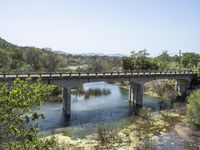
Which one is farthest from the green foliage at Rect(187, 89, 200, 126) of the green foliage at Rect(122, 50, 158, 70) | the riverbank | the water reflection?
the green foliage at Rect(122, 50, 158, 70)

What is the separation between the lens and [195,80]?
62.2 metres

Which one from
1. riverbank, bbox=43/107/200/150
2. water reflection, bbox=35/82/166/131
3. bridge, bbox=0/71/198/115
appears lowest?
riverbank, bbox=43/107/200/150

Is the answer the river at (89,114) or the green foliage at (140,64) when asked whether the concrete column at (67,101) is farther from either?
the green foliage at (140,64)

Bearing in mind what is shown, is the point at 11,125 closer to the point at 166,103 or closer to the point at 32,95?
the point at 32,95

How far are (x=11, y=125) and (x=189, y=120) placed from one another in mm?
30119

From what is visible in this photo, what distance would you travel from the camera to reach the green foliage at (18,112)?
32.3 ft

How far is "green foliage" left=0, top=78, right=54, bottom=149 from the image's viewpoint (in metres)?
9.85

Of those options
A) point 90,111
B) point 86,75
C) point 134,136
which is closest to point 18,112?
point 134,136

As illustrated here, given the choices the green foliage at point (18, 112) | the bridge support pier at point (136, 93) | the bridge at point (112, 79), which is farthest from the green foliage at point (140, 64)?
the green foliage at point (18, 112)

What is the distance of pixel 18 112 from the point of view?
10.3 metres

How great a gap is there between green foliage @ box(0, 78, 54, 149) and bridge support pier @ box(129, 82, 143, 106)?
41539 mm

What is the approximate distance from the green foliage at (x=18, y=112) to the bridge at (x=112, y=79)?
2388 centimetres

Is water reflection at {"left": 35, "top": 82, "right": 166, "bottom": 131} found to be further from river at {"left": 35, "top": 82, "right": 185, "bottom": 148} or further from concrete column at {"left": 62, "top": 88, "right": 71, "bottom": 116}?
concrete column at {"left": 62, "top": 88, "right": 71, "bottom": 116}

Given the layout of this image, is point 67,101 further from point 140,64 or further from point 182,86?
point 140,64
